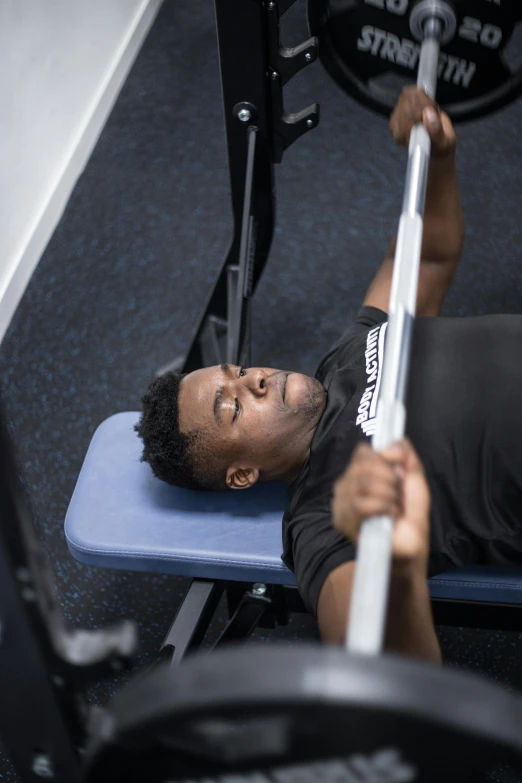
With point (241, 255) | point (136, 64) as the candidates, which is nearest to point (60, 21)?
point (136, 64)

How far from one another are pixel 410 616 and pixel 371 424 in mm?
427

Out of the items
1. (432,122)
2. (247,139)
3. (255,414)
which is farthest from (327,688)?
(247,139)

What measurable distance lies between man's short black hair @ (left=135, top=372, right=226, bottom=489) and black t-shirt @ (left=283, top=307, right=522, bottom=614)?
19 centimetres

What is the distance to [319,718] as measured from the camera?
0.63 m

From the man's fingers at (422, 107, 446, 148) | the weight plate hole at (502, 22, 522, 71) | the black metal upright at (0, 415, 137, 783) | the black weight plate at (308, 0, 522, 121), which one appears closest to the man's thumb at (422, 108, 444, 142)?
the man's fingers at (422, 107, 446, 148)

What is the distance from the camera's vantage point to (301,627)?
175 centimetres

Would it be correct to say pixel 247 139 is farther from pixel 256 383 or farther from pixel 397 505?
pixel 397 505

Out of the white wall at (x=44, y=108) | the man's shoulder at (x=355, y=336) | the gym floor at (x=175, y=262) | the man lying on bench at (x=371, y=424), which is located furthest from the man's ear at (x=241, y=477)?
the white wall at (x=44, y=108)

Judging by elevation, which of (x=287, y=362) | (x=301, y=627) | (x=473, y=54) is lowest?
(x=301, y=627)

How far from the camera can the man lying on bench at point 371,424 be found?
1.29m

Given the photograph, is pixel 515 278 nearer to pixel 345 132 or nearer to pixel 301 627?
pixel 345 132

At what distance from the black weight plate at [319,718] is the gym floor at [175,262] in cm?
106

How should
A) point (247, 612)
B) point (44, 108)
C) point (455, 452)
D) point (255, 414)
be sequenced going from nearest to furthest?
point (455, 452), point (255, 414), point (247, 612), point (44, 108)

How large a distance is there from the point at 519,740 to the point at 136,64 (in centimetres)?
293
